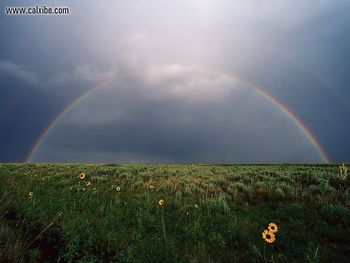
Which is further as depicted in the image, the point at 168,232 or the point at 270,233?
the point at 168,232

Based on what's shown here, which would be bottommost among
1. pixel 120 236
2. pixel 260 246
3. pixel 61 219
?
pixel 260 246

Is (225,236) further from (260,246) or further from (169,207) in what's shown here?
(169,207)

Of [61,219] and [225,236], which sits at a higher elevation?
[61,219]

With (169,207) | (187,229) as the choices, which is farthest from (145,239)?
(169,207)

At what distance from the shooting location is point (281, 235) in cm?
471

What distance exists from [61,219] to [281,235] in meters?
3.87

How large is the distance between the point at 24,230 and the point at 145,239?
1.81 meters

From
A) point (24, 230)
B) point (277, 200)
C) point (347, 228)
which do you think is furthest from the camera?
point (277, 200)

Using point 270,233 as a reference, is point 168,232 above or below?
below

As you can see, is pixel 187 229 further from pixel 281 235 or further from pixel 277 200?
pixel 277 200

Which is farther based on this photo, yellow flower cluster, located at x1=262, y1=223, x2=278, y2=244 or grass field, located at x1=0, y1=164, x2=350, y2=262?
yellow flower cluster, located at x1=262, y1=223, x2=278, y2=244

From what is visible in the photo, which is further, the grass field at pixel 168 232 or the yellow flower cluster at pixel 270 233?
the yellow flower cluster at pixel 270 233

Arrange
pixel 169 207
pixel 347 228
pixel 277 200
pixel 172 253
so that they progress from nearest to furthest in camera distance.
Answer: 1. pixel 172 253
2. pixel 347 228
3. pixel 169 207
4. pixel 277 200

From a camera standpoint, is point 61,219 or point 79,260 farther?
point 61,219
